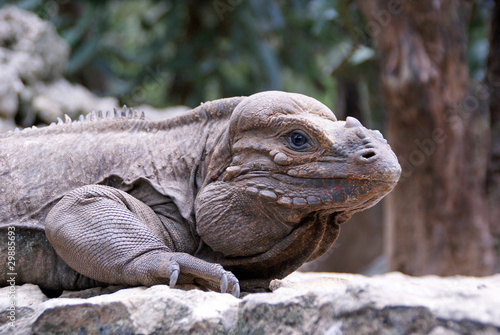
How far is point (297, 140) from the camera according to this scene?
371cm

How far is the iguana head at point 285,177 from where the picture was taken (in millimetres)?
3494

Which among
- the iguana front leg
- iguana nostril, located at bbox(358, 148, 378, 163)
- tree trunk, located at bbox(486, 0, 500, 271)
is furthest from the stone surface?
tree trunk, located at bbox(486, 0, 500, 271)

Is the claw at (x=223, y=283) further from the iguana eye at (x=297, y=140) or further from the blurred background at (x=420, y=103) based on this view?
the blurred background at (x=420, y=103)

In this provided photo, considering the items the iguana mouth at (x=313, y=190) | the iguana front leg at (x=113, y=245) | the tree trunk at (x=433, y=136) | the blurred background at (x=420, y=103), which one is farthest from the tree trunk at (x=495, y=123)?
the iguana front leg at (x=113, y=245)

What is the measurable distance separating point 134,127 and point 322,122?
5.53 feet

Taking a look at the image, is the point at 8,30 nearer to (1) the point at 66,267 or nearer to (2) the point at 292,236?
(1) the point at 66,267

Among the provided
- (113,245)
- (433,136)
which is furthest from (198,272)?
(433,136)

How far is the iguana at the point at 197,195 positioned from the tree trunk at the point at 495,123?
744 centimetres

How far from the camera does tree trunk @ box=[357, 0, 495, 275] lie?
9.05 metres

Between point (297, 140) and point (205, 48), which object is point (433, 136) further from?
point (205, 48)

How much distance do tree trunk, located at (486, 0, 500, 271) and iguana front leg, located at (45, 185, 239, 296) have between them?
8.33m

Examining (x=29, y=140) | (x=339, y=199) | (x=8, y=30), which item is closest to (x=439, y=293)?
(x=339, y=199)

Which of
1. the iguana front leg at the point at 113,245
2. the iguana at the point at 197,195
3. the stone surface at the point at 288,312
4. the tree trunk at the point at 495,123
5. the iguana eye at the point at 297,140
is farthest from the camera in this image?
the tree trunk at the point at 495,123

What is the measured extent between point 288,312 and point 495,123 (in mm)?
9202
